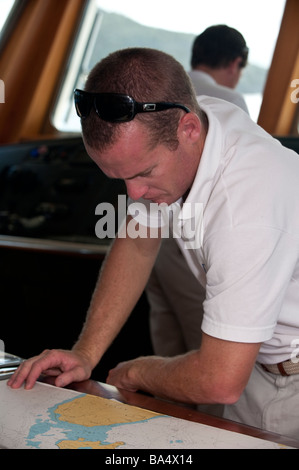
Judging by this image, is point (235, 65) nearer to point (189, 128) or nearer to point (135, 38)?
point (189, 128)

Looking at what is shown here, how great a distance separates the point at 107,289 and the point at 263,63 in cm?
237

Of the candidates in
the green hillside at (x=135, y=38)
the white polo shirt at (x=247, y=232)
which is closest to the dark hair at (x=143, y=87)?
the white polo shirt at (x=247, y=232)

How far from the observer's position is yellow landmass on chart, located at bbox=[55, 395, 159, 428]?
1103mm

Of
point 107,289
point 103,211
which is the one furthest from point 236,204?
point 103,211

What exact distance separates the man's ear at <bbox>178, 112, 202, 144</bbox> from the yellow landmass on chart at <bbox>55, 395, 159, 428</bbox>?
0.52 m

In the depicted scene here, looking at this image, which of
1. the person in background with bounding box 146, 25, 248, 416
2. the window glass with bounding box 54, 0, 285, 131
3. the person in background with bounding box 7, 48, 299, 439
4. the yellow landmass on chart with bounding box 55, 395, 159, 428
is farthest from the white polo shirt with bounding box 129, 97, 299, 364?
the window glass with bounding box 54, 0, 285, 131

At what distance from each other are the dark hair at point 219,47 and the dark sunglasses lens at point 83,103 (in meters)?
1.30

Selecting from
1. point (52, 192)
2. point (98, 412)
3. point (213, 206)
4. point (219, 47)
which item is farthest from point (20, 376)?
point (52, 192)

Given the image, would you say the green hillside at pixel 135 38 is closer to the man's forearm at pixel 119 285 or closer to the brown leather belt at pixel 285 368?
the man's forearm at pixel 119 285

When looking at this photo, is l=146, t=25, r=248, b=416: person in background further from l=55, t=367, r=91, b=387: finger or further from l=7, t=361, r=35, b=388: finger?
l=7, t=361, r=35, b=388: finger

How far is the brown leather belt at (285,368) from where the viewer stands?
134 cm

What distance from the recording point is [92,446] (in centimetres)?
99

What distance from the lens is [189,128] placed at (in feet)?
4.05
